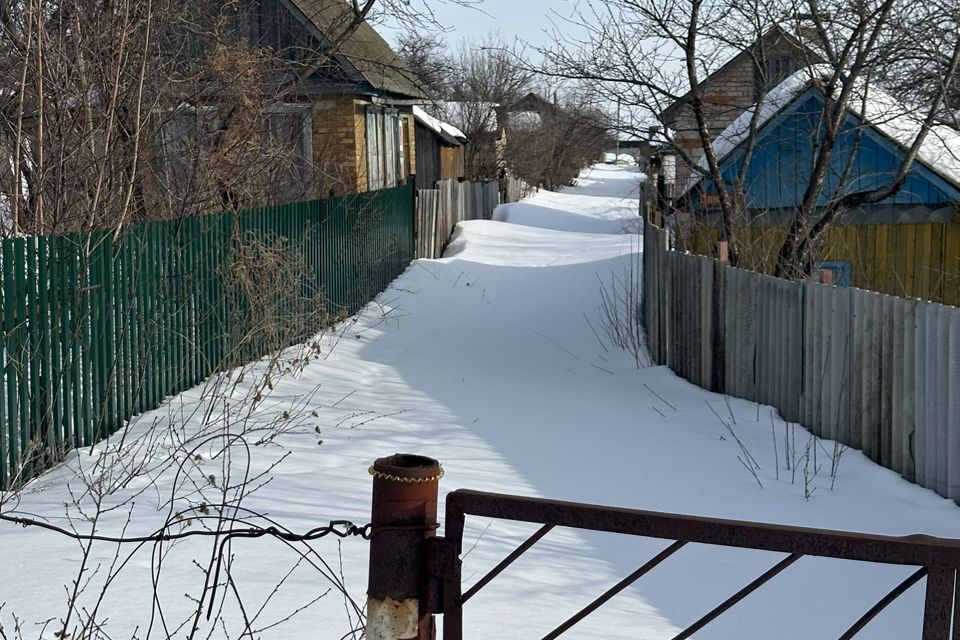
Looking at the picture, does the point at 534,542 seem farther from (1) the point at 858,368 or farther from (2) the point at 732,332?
(2) the point at 732,332

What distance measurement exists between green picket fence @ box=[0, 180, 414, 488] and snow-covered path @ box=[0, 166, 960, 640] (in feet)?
1.04

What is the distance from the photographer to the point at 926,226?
14609 millimetres

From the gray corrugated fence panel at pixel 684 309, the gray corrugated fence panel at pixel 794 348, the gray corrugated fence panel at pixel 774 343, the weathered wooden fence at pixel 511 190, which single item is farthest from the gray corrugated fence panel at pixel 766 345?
the weathered wooden fence at pixel 511 190

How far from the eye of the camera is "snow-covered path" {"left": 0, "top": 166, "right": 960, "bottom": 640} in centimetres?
477

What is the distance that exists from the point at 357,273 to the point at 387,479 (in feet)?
42.4

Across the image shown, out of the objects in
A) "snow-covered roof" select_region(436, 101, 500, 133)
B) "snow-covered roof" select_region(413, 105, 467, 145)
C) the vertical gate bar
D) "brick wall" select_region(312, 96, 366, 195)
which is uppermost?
"snow-covered roof" select_region(436, 101, 500, 133)

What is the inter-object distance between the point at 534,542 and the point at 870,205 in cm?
1330

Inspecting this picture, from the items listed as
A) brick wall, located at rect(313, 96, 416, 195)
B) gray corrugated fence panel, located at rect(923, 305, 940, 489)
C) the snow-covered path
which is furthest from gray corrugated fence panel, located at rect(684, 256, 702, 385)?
brick wall, located at rect(313, 96, 416, 195)

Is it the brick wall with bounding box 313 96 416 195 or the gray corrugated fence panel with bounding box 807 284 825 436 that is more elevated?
the brick wall with bounding box 313 96 416 195

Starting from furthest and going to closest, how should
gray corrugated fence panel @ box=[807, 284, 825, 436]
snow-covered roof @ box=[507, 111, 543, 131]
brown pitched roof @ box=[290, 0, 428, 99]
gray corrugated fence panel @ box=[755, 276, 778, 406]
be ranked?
snow-covered roof @ box=[507, 111, 543, 131]
brown pitched roof @ box=[290, 0, 428, 99]
gray corrugated fence panel @ box=[755, 276, 778, 406]
gray corrugated fence panel @ box=[807, 284, 825, 436]

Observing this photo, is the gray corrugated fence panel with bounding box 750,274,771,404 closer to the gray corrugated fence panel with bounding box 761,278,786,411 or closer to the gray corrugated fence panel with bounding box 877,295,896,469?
the gray corrugated fence panel with bounding box 761,278,786,411

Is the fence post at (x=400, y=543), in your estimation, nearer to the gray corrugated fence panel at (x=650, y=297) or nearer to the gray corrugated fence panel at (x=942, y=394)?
the gray corrugated fence panel at (x=942, y=394)

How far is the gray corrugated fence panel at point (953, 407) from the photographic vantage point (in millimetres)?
6352

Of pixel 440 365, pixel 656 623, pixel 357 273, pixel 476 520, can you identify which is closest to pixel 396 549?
pixel 656 623
